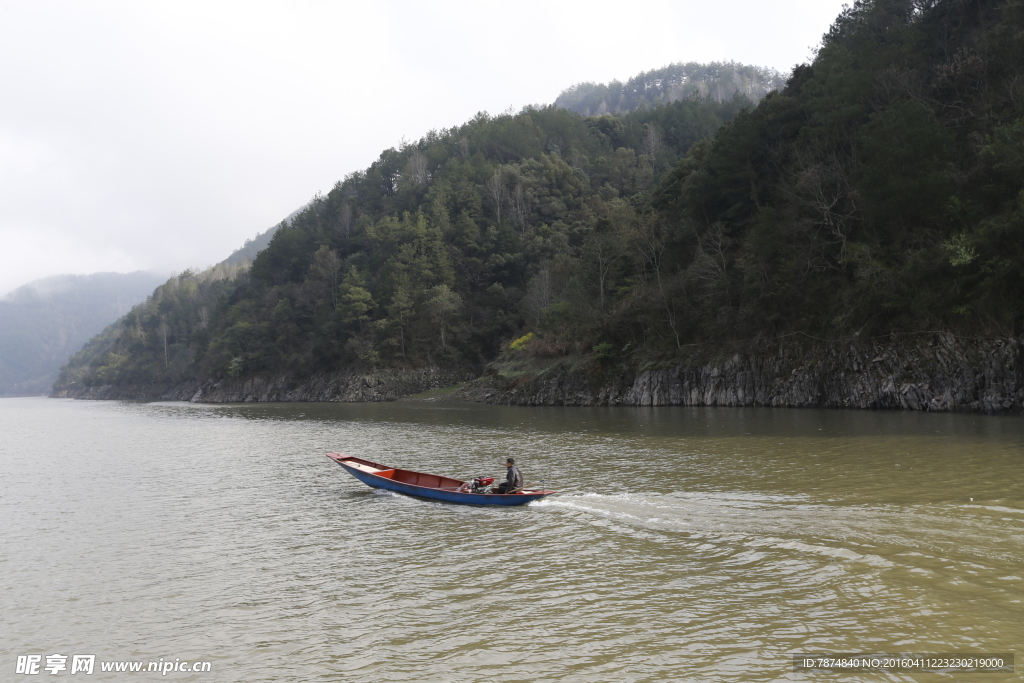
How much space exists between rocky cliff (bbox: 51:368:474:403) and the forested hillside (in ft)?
7.81

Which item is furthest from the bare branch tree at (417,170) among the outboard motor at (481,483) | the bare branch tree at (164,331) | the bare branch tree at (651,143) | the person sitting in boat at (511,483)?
the person sitting in boat at (511,483)

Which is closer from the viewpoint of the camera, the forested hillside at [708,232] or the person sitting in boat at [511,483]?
the person sitting in boat at [511,483]

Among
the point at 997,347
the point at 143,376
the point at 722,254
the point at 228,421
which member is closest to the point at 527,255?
the point at 722,254

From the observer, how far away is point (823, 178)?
47156 mm

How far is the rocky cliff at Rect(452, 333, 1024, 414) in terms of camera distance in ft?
116

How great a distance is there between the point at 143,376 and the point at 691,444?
533 ft

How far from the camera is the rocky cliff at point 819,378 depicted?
116 ft

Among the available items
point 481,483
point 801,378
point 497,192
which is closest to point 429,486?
point 481,483

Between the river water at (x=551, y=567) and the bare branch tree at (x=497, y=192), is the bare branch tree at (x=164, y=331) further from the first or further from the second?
the river water at (x=551, y=567)

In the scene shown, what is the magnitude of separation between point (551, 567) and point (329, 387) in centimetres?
9106

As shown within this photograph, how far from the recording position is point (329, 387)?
9888cm

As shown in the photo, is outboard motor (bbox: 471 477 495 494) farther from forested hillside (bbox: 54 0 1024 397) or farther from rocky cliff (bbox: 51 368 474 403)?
rocky cliff (bbox: 51 368 474 403)

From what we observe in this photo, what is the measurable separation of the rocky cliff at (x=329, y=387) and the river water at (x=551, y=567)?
63.5 meters

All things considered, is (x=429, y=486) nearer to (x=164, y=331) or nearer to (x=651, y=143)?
(x=651, y=143)
